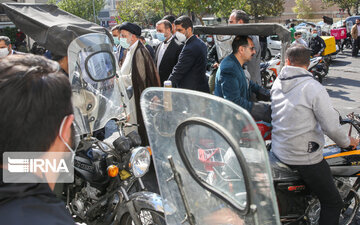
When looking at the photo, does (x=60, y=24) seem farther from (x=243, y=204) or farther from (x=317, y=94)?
(x=243, y=204)

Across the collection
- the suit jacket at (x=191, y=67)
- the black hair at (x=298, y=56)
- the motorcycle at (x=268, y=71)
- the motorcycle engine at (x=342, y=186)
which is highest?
the black hair at (x=298, y=56)

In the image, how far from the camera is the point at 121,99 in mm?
3305

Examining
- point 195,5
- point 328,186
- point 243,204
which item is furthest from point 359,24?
point 243,204

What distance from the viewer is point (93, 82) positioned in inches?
120

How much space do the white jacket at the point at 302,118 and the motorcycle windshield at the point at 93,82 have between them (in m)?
1.33

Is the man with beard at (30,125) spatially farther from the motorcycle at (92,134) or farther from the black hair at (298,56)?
the black hair at (298,56)

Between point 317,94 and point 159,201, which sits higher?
point 317,94

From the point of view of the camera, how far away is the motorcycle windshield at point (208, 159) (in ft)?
4.17

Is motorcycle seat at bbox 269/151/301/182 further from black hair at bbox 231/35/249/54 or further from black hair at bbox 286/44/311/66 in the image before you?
black hair at bbox 231/35/249/54

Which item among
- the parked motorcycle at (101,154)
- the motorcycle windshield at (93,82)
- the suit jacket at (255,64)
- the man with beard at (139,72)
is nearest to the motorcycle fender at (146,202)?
the parked motorcycle at (101,154)

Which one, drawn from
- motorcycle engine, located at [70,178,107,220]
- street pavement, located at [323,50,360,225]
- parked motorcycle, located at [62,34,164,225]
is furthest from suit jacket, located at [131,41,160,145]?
street pavement, located at [323,50,360,225]

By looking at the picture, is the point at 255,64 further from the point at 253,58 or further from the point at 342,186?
the point at 342,186

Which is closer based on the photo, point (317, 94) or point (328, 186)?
point (317, 94)

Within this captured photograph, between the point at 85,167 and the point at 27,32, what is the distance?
1.32 m
